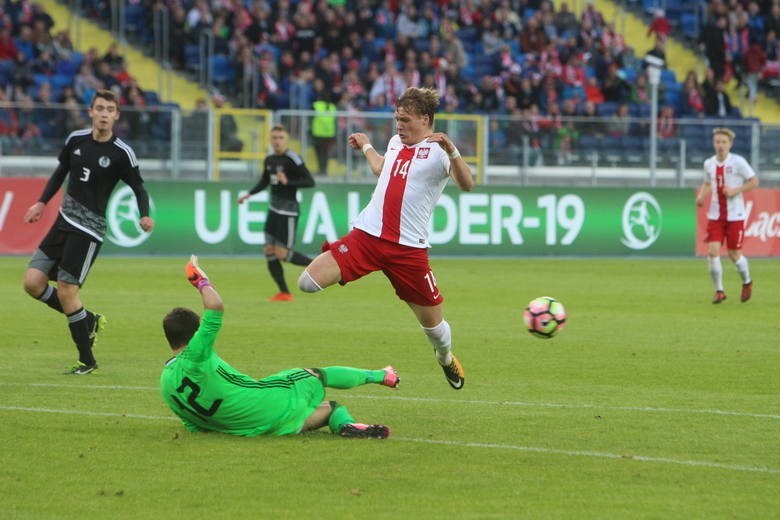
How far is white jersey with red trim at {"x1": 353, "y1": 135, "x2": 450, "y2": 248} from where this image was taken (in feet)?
33.4

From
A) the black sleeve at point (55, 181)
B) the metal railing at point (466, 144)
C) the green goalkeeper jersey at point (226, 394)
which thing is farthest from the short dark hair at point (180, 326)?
the metal railing at point (466, 144)

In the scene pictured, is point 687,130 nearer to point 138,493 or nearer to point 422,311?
point 422,311

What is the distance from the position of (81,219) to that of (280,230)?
754 cm

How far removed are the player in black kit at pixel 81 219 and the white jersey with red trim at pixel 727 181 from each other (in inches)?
415

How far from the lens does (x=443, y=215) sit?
2770 cm

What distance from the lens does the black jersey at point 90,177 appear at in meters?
11.6

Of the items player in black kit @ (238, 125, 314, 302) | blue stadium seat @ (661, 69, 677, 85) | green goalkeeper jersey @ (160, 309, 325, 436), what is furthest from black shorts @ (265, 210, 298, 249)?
blue stadium seat @ (661, 69, 677, 85)

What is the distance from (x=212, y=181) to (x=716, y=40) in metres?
17.2

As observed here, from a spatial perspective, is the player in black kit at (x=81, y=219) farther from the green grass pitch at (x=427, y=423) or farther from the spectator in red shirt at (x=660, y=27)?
the spectator in red shirt at (x=660, y=27)

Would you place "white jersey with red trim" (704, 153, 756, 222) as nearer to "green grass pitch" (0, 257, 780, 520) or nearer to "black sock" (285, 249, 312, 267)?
"green grass pitch" (0, 257, 780, 520)

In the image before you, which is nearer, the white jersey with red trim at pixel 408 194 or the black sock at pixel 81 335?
the white jersey with red trim at pixel 408 194

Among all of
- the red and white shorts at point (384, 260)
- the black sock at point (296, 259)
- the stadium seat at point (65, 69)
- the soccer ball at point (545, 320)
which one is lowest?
the black sock at point (296, 259)

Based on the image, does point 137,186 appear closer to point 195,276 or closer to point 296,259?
point 195,276


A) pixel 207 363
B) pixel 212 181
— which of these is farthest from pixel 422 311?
pixel 212 181
